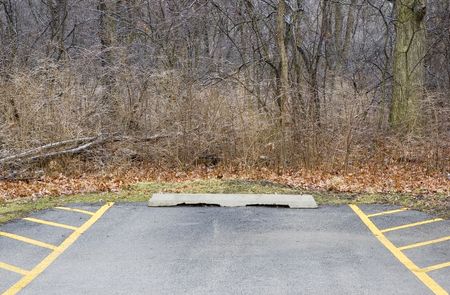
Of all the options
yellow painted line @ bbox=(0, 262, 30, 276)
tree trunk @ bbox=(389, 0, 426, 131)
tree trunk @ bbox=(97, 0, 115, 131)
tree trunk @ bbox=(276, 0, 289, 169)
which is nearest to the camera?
yellow painted line @ bbox=(0, 262, 30, 276)

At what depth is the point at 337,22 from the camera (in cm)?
2695

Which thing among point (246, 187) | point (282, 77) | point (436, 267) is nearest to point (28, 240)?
point (246, 187)

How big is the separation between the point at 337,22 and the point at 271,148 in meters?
13.9

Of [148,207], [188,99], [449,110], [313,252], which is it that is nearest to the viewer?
[313,252]

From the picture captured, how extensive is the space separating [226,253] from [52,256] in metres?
2.12

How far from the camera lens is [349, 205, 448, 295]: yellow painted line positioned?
586cm

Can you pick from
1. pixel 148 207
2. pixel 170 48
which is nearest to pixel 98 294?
pixel 148 207

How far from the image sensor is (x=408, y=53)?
17922mm

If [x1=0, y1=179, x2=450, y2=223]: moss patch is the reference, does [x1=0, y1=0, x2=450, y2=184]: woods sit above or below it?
above

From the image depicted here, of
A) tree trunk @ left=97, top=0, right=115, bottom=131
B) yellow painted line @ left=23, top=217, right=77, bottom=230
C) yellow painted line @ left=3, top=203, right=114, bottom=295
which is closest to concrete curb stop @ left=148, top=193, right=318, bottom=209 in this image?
yellow painted line @ left=3, top=203, right=114, bottom=295

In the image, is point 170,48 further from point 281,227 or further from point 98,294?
point 98,294

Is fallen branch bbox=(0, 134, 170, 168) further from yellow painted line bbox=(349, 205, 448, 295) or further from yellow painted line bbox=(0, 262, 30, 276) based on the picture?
yellow painted line bbox=(349, 205, 448, 295)

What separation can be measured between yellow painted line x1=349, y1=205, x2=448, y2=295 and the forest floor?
1283mm

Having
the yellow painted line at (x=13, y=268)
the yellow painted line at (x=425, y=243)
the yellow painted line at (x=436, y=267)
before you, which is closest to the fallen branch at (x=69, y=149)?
the yellow painted line at (x=13, y=268)
